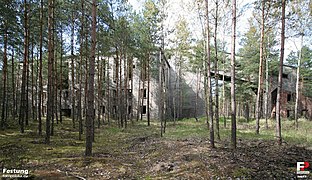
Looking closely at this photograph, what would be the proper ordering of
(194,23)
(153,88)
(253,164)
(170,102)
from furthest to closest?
(170,102) → (153,88) → (194,23) → (253,164)

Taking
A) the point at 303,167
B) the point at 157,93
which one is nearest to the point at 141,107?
the point at 157,93

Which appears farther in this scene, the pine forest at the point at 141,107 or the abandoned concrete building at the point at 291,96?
the abandoned concrete building at the point at 291,96

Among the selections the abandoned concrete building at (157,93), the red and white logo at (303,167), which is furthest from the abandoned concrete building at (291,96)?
the red and white logo at (303,167)

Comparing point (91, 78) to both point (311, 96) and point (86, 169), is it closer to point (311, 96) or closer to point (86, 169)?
point (86, 169)

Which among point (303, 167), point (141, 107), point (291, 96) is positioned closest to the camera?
point (303, 167)

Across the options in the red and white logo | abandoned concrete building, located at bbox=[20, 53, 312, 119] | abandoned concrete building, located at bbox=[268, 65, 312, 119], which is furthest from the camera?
abandoned concrete building, located at bbox=[20, 53, 312, 119]

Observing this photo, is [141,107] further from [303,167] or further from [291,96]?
[303,167]

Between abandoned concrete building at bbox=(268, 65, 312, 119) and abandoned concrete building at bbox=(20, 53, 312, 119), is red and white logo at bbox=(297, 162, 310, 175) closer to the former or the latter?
abandoned concrete building at bbox=(20, 53, 312, 119)

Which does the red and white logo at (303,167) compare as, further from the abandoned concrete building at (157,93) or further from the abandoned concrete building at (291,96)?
the abandoned concrete building at (291,96)

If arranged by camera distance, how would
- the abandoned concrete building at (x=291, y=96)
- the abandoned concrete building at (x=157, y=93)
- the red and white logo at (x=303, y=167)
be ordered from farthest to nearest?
the abandoned concrete building at (x=157, y=93), the abandoned concrete building at (x=291, y=96), the red and white logo at (x=303, y=167)

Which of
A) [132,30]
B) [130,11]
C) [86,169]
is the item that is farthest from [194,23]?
[86,169]

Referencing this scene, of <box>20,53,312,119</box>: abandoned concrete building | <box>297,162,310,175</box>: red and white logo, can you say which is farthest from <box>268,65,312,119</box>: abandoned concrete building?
<box>297,162,310,175</box>: red and white logo

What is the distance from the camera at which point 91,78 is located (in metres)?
7.09

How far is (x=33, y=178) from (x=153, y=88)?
24.7 m
